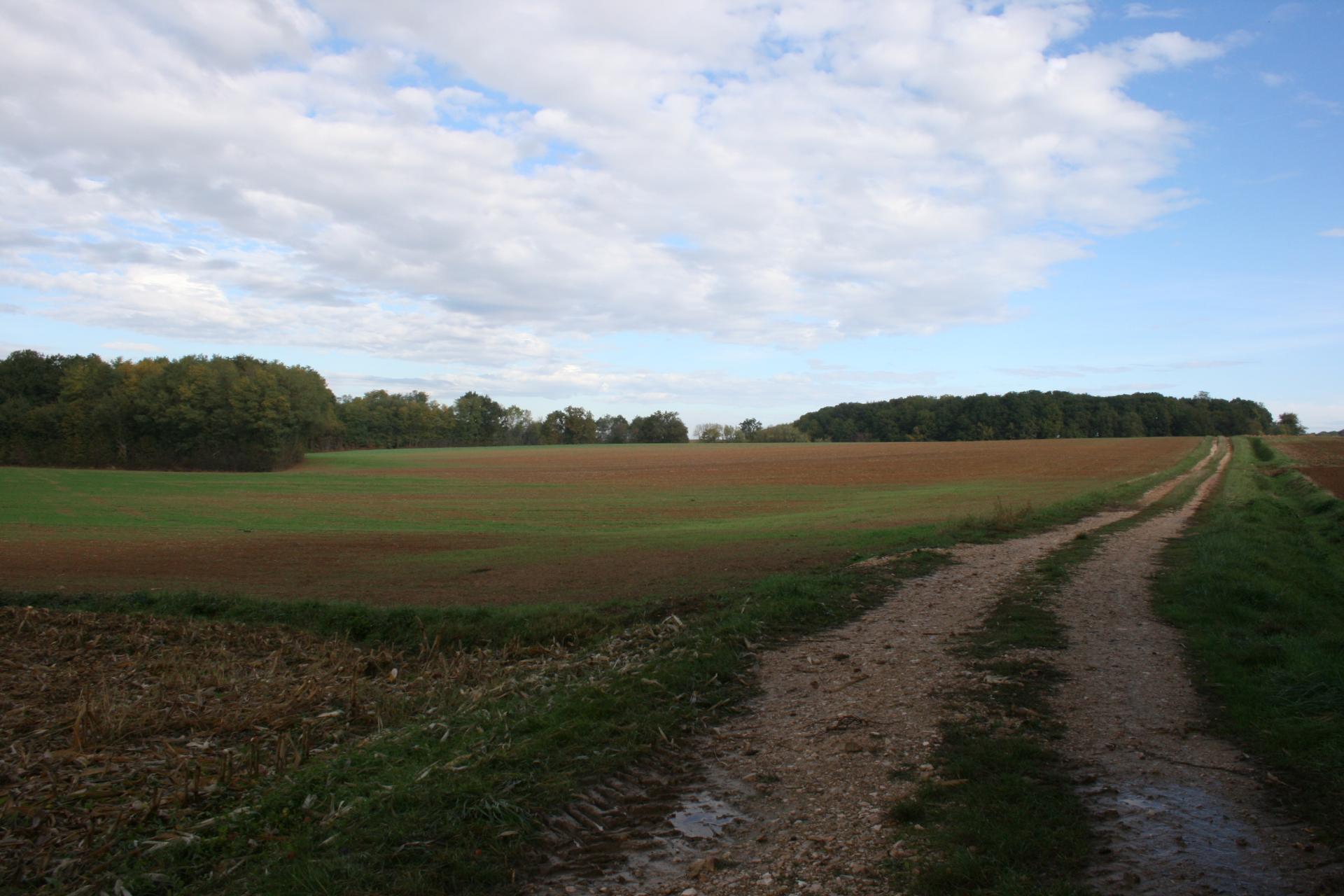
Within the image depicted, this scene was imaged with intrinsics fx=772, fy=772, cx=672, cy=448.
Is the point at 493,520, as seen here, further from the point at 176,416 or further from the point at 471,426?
the point at 471,426

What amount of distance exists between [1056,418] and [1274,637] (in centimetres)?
14629

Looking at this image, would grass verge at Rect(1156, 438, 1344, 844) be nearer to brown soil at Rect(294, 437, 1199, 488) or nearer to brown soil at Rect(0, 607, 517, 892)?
brown soil at Rect(0, 607, 517, 892)

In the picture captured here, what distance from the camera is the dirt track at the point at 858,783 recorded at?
4.68 m

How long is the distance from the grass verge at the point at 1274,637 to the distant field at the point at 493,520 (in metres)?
8.07

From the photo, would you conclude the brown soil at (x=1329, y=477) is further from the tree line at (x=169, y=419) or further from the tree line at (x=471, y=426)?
the tree line at (x=471, y=426)

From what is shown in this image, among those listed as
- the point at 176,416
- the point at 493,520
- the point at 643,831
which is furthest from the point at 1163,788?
the point at 176,416

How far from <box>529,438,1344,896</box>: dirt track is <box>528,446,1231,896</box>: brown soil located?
2 centimetres

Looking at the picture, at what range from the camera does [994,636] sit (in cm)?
1012

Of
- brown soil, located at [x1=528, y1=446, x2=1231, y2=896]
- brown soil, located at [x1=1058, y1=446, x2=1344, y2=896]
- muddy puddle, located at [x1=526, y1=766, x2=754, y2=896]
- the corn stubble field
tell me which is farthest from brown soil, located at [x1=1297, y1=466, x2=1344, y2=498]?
muddy puddle, located at [x1=526, y1=766, x2=754, y2=896]

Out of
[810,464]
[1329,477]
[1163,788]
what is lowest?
[1163,788]

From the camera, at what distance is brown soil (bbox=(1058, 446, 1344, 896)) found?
177 inches

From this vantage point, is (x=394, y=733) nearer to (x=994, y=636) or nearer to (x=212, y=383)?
(x=994, y=636)

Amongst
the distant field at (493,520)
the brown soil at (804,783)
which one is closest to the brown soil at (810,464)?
the distant field at (493,520)

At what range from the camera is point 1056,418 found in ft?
464
